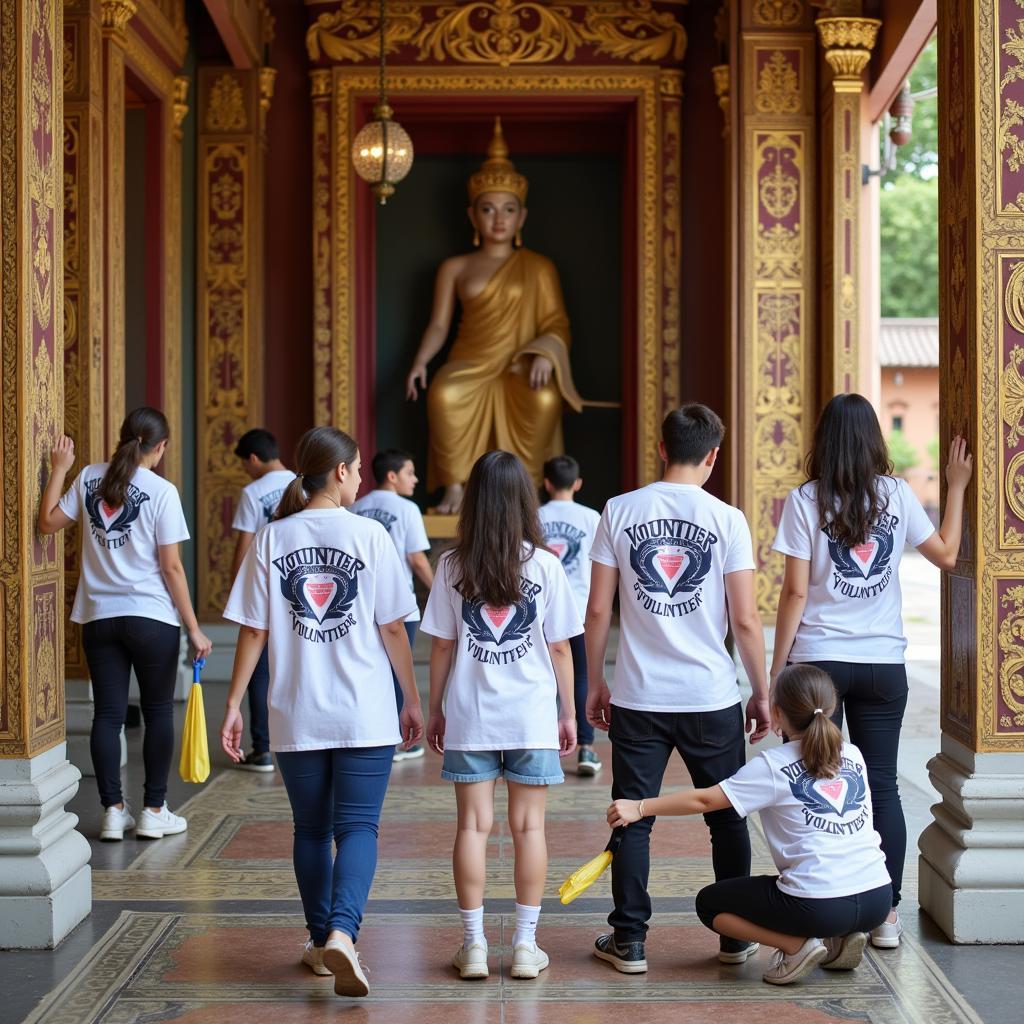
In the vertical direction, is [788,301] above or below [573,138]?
below

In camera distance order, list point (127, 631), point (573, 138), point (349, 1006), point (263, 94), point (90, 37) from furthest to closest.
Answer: point (573, 138), point (263, 94), point (90, 37), point (127, 631), point (349, 1006)

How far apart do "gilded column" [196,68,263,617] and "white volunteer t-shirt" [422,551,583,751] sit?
6.09 metres

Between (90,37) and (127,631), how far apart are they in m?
3.15

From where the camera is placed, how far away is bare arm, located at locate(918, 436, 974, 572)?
4.25m

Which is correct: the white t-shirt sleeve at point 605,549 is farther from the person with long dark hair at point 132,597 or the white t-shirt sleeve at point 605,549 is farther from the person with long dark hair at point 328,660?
the person with long dark hair at point 132,597

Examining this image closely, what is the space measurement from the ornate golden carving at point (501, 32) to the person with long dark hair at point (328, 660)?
22.3 ft

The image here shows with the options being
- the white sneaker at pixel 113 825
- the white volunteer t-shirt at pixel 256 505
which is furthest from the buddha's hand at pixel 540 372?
the white sneaker at pixel 113 825

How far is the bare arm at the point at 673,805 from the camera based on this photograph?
12.1 feet

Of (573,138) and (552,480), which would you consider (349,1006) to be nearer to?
(552,480)

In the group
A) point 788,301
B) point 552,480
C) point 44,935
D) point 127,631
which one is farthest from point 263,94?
point 44,935

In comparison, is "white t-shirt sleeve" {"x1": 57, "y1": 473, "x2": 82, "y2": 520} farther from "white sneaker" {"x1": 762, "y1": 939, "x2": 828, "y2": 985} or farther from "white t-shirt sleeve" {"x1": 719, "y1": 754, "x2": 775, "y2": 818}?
"white sneaker" {"x1": 762, "y1": 939, "x2": 828, "y2": 985}

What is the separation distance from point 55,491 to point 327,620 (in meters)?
1.19

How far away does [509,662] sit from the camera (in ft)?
12.5

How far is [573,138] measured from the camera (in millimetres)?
10992
